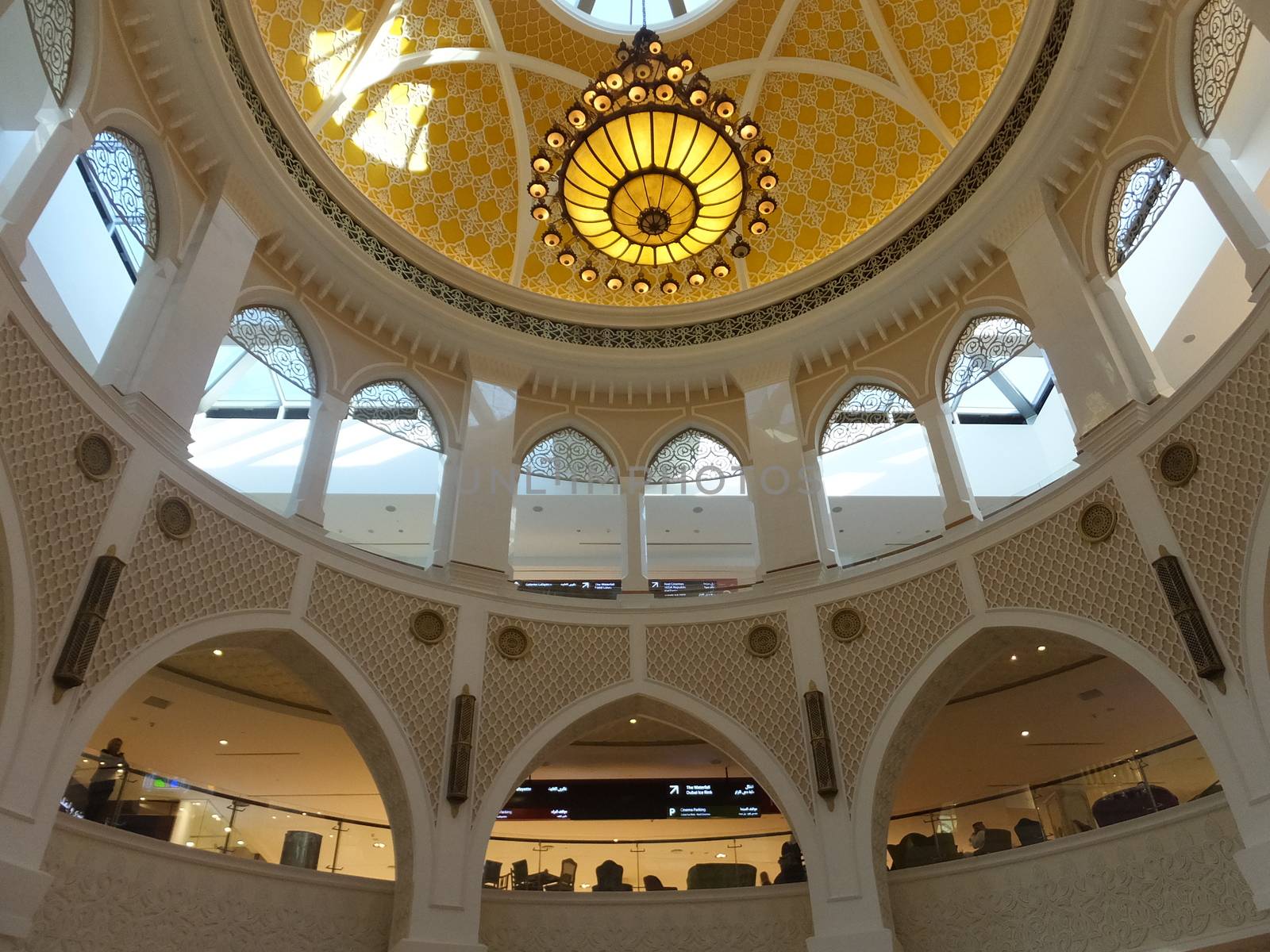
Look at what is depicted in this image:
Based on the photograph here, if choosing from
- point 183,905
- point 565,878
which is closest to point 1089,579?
point 565,878

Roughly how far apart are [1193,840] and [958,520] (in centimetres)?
311

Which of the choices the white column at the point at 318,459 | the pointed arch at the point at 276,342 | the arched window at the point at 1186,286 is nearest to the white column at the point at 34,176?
the pointed arch at the point at 276,342

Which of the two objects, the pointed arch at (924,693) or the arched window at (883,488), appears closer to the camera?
the pointed arch at (924,693)

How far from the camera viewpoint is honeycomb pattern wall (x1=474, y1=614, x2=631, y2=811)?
8.34 m

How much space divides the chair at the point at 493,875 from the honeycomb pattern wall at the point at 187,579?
3.07 m

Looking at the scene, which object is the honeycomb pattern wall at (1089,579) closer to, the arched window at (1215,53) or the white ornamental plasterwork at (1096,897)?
the white ornamental plasterwork at (1096,897)

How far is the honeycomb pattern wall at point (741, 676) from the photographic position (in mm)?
8453

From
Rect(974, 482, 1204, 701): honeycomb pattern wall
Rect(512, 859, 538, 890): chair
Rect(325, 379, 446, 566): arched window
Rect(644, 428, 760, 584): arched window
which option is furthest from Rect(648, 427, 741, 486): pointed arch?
Rect(512, 859, 538, 890): chair

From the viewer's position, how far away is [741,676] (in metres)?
8.89

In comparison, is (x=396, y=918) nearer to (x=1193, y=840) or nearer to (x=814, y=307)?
(x=1193, y=840)

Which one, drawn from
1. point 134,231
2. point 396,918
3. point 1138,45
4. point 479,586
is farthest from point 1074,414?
point 134,231

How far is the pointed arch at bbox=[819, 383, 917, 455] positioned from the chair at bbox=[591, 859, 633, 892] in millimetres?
4782

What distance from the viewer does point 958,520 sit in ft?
28.5

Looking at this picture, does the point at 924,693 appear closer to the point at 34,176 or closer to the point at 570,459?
the point at 570,459
